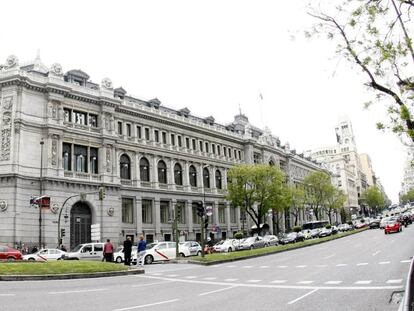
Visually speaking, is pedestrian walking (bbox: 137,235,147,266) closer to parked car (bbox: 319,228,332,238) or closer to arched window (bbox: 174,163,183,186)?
arched window (bbox: 174,163,183,186)

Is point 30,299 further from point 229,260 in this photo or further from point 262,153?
point 262,153

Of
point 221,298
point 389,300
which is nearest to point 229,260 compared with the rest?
point 221,298

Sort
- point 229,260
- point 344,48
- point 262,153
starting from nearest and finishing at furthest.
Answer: point 344,48 < point 229,260 < point 262,153

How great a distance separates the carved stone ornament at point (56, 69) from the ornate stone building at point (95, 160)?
112 mm

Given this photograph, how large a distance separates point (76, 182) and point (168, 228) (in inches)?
604

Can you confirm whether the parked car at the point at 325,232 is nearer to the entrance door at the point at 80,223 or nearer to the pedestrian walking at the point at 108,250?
the entrance door at the point at 80,223

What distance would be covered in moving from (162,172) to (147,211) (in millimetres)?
5948

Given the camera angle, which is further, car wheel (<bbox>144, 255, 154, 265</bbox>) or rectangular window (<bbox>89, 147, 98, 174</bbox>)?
rectangular window (<bbox>89, 147, 98, 174</bbox>)

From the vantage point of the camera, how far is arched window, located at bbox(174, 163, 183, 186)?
5772 cm

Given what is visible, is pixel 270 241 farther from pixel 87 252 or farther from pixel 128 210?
pixel 87 252

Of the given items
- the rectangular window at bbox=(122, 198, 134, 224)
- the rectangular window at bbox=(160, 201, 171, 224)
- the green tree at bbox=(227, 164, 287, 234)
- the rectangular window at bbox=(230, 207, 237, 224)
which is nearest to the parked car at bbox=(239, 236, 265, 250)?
the green tree at bbox=(227, 164, 287, 234)

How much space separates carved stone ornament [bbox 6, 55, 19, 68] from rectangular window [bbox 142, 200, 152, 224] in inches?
843

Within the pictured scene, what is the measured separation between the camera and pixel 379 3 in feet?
41.1

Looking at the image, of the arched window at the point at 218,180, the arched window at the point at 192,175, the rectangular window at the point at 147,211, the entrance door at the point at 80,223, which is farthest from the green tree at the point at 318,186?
the entrance door at the point at 80,223
